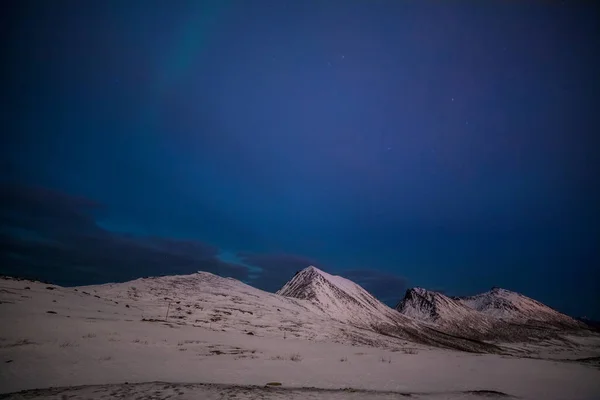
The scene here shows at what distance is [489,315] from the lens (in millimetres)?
117250

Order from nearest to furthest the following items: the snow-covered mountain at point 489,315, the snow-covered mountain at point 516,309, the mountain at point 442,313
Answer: the mountain at point 442,313
the snow-covered mountain at point 489,315
the snow-covered mountain at point 516,309

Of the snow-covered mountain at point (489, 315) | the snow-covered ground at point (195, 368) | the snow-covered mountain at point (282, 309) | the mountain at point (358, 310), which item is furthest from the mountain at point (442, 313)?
the snow-covered ground at point (195, 368)

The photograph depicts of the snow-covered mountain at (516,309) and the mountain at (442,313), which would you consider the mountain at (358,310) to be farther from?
the snow-covered mountain at (516,309)

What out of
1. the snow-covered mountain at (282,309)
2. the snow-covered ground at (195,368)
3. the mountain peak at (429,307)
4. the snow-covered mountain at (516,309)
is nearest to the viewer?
the snow-covered ground at (195,368)

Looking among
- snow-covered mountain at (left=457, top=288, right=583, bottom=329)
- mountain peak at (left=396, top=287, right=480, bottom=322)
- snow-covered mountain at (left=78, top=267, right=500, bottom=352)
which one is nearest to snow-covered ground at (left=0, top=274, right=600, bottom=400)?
snow-covered mountain at (left=78, top=267, right=500, bottom=352)

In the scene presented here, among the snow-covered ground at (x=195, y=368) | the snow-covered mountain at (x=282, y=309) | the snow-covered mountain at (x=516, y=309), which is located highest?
the snow-covered mountain at (x=516, y=309)

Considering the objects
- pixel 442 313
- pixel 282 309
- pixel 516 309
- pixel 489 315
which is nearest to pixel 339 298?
pixel 282 309

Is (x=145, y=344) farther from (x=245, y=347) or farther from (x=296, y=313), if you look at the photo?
(x=296, y=313)

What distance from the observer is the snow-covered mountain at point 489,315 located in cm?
8914

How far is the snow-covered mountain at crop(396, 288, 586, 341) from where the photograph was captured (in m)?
89.1

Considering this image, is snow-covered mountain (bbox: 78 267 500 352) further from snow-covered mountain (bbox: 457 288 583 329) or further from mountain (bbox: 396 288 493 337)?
snow-covered mountain (bbox: 457 288 583 329)

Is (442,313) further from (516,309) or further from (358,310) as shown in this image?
(516,309)

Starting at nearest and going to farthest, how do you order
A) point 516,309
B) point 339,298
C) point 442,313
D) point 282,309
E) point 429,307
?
point 282,309 → point 339,298 → point 442,313 → point 429,307 → point 516,309

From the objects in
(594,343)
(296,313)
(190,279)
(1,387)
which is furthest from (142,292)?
(594,343)
